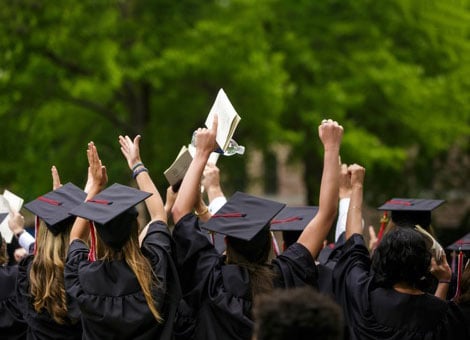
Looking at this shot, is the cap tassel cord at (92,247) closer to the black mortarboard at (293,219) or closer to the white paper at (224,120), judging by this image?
the white paper at (224,120)

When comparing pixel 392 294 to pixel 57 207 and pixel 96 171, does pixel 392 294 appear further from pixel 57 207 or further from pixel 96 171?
pixel 57 207

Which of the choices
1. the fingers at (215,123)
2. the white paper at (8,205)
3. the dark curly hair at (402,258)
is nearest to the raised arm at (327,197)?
the dark curly hair at (402,258)

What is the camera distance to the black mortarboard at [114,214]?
13.9ft

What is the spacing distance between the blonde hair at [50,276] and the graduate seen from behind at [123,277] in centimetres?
44

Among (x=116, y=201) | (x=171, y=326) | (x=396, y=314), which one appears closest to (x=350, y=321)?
(x=396, y=314)

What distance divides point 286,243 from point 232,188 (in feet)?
56.4

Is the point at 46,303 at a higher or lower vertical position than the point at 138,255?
lower

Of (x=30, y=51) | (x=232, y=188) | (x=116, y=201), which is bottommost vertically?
(x=232, y=188)

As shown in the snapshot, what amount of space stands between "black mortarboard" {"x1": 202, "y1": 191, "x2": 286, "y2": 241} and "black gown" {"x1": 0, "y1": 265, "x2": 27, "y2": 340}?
1777 mm

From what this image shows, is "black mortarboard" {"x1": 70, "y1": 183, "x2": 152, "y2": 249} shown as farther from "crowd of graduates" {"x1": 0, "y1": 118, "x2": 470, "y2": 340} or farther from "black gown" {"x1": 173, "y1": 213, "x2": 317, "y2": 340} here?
"black gown" {"x1": 173, "y1": 213, "x2": 317, "y2": 340}

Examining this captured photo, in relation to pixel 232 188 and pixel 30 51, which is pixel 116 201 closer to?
pixel 30 51

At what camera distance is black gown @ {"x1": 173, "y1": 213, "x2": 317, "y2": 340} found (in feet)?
14.1

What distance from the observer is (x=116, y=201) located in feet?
14.6

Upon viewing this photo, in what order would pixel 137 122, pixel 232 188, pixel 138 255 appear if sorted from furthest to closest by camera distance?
pixel 232 188 < pixel 137 122 < pixel 138 255
